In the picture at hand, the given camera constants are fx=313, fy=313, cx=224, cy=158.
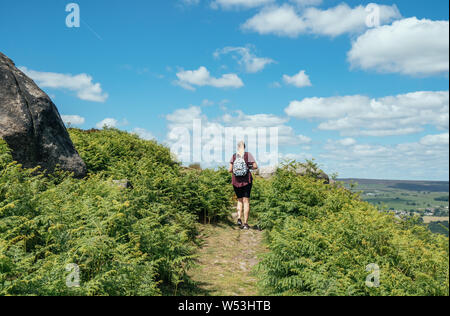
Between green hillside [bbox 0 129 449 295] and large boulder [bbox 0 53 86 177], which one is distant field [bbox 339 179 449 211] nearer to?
green hillside [bbox 0 129 449 295]

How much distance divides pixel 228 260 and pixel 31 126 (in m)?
7.44

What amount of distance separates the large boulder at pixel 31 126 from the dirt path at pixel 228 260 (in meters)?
5.53

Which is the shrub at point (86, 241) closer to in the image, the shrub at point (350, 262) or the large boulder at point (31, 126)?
the large boulder at point (31, 126)

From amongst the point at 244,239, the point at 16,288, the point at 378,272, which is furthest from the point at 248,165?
the point at 16,288

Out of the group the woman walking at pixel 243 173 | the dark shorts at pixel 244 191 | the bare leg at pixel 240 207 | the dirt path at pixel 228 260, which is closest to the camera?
the dirt path at pixel 228 260

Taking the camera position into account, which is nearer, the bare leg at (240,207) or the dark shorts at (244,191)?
the dark shorts at (244,191)

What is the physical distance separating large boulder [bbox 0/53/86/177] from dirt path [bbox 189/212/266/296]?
5.53 m

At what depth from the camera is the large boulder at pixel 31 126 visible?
952cm

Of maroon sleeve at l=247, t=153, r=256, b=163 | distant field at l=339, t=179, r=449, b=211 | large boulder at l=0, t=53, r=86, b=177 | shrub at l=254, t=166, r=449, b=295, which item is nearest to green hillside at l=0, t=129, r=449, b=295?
shrub at l=254, t=166, r=449, b=295

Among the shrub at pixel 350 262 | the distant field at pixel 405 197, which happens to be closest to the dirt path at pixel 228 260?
the shrub at pixel 350 262

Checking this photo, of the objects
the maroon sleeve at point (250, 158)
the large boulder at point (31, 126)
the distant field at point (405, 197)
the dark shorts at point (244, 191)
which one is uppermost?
the large boulder at point (31, 126)

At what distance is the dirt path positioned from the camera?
6.75 meters

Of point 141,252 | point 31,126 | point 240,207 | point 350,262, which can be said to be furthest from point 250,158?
point 31,126
